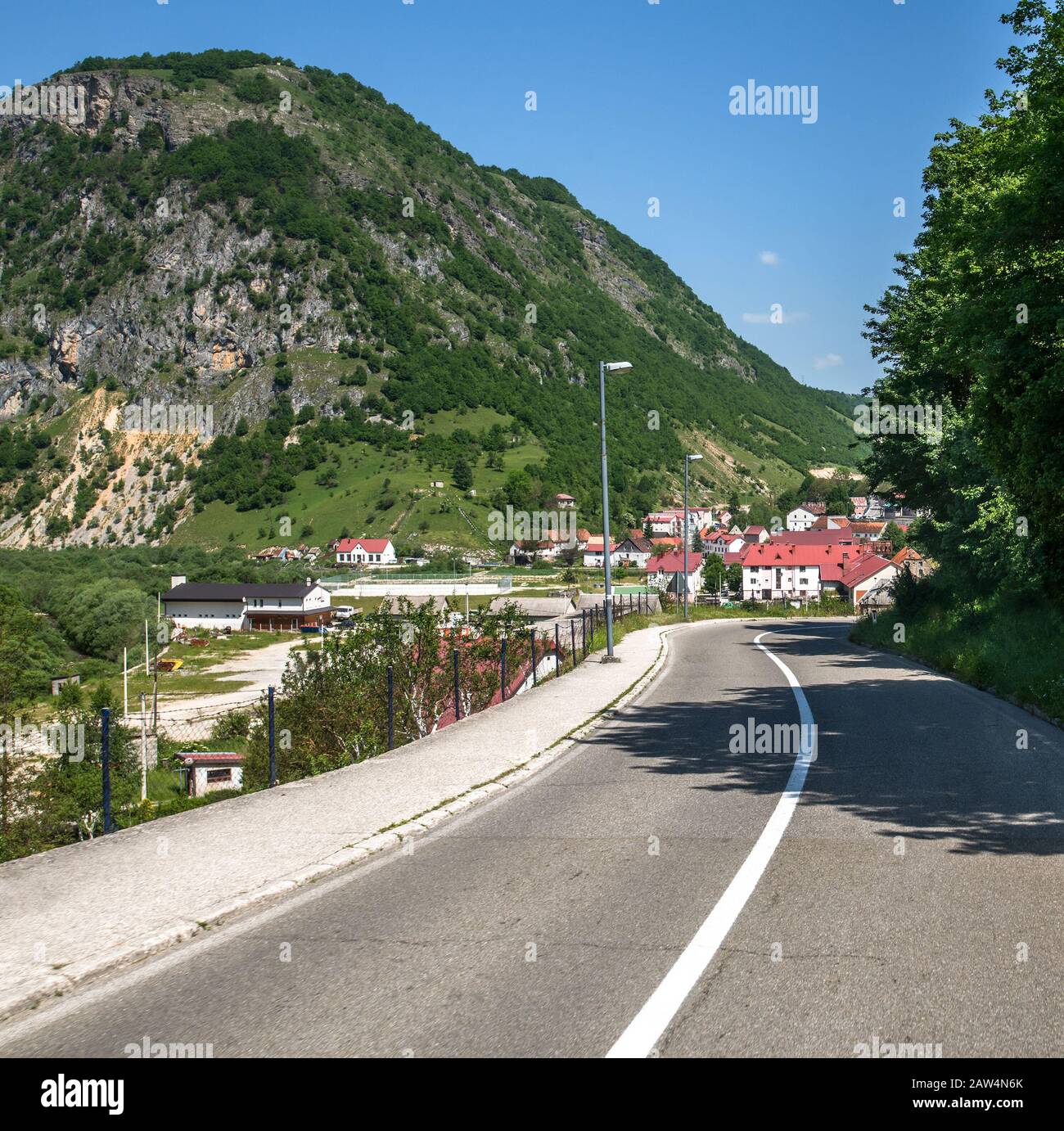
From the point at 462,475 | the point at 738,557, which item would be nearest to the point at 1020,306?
the point at 738,557

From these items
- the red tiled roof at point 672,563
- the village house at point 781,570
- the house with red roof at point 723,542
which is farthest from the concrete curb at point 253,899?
the house with red roof at point 723,542

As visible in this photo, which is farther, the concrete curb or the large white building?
the large white building

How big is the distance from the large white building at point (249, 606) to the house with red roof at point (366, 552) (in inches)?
1329

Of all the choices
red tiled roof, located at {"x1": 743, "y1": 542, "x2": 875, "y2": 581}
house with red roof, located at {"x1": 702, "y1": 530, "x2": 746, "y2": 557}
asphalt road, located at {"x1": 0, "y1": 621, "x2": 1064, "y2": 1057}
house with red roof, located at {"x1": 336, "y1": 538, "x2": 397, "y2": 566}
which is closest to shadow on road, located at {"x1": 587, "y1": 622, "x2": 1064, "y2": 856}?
asphalt road, located at {"x1": 0, "y1": 621, "x2": 1064, "y2": 1057}

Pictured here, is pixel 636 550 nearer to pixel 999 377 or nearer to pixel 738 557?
pixel 738 557

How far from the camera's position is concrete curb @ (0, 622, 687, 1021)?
5129 millimetres

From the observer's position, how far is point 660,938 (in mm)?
5754

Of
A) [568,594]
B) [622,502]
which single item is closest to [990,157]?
[568,594]

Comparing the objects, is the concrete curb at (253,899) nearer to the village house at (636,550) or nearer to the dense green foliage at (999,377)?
the dense green foliage at (999,377)

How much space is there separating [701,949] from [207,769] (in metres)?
31.3

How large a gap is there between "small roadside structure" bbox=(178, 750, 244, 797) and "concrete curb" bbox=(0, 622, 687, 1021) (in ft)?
78.5

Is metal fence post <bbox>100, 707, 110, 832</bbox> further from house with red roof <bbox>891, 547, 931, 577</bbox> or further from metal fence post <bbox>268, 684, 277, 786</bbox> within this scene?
house with red roof <bbox>891, 547, 931, 577</bbox>

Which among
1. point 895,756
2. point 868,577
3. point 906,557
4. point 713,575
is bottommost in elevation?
point 713,575

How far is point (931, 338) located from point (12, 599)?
23.5 m
